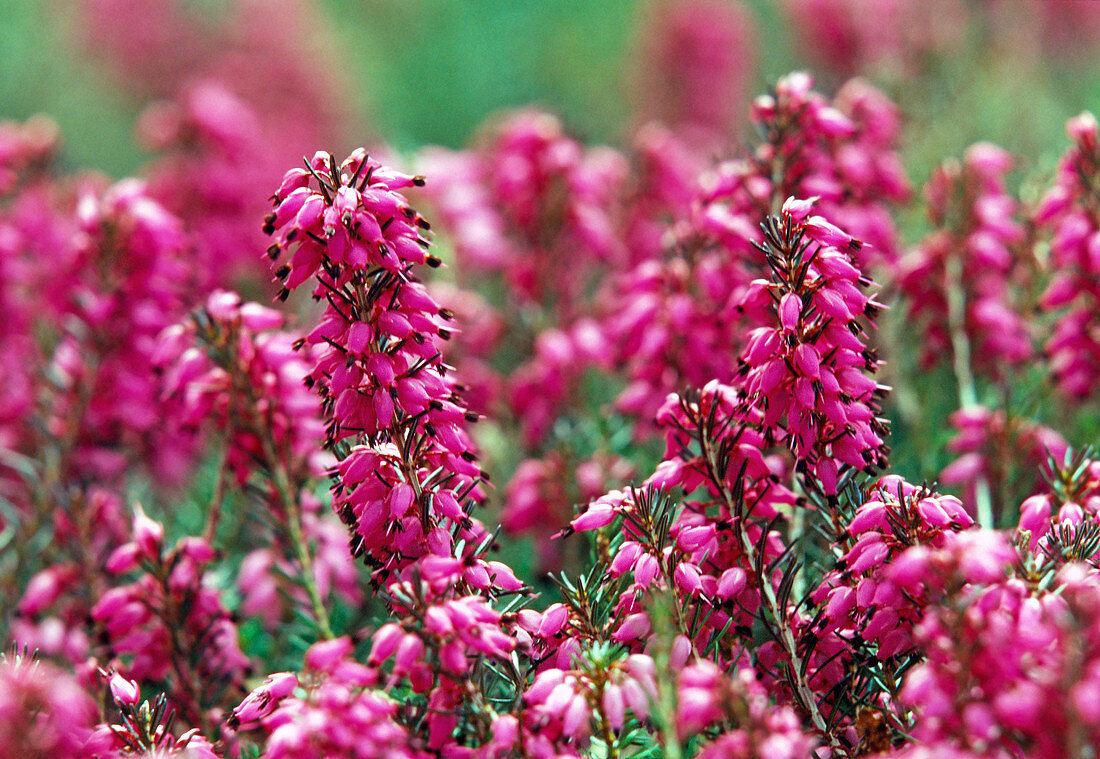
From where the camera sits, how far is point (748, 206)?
1.94 metres

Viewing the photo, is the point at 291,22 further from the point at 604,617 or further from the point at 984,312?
the point at 604,617

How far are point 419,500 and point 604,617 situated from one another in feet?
0.94

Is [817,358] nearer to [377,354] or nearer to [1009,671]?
[1009,671]

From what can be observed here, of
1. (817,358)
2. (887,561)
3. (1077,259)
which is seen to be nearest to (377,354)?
(817,358)

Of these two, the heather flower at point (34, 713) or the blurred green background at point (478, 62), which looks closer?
the heather flower at point (34, 713)

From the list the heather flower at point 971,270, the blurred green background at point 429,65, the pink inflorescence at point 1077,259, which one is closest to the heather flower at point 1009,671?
the pink inflorescence at point 1077,259

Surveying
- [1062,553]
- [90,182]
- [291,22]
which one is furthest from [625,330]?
[291,22]

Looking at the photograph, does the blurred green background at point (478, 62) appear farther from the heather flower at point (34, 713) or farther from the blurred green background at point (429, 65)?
the heather flower at point (34, 713)

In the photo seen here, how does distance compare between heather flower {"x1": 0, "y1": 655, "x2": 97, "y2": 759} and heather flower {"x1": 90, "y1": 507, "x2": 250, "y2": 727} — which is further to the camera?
heather flower {"x1": 90, "y1": 507, "x2": 250, "y2": 727}

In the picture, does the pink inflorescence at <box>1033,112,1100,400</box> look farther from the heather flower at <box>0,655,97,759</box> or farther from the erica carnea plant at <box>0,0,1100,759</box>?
the heather flower at <box>0,655,97,759</box>

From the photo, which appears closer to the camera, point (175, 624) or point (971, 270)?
point (175, 624)

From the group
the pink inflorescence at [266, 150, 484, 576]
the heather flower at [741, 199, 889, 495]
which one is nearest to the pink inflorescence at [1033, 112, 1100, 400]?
the heather flower at [741, 199, 889, 495]

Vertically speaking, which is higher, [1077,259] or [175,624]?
[1077,259]

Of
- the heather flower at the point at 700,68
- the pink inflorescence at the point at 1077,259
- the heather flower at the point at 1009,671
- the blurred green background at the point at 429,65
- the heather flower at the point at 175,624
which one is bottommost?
the heather flower at the point at 1009,671
